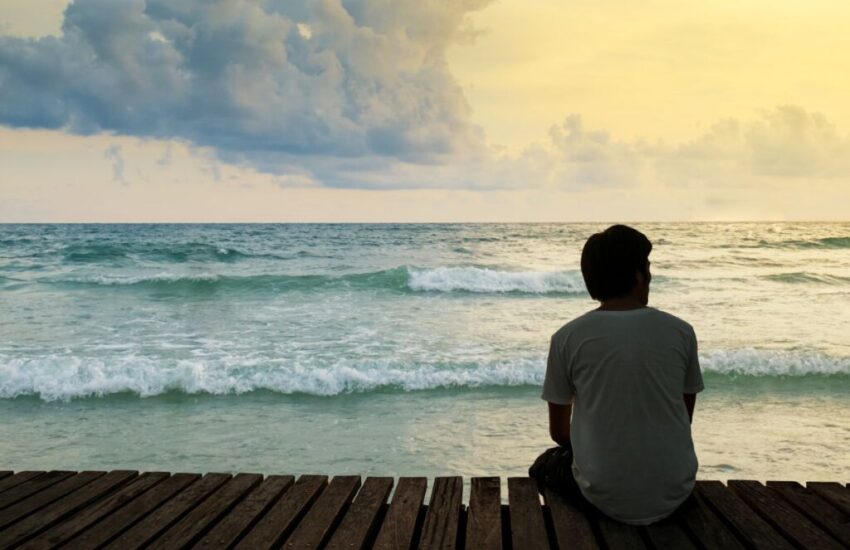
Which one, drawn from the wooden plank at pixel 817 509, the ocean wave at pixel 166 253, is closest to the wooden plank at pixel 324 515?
the wooden plank at pixel 817 509

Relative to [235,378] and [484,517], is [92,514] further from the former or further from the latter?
[235,378]

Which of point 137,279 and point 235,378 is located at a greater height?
point 137,279

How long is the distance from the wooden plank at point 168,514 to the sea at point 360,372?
96.2 inches

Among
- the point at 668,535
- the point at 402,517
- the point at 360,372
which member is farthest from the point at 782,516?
the point at 360,372

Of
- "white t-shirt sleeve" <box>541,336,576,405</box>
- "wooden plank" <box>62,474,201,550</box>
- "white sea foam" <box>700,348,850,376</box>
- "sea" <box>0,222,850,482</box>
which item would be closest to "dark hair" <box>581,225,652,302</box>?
"white t-shirt sleeve" <box>541,336,576,405</box>

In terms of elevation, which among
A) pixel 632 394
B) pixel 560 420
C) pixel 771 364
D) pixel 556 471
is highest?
pixel 632 394

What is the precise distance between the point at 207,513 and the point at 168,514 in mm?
192

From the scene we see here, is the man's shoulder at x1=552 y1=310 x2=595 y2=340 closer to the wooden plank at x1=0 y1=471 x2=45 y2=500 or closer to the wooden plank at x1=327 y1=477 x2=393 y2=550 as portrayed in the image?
the wooden plank at x1=327 y1=477 x2=393 y2=550

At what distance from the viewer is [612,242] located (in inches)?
107

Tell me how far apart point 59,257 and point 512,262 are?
65.9 ft

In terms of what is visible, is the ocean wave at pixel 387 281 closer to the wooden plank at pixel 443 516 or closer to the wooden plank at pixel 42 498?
the wooden plank at pixel 42 498

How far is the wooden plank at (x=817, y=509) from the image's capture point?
9.83ft

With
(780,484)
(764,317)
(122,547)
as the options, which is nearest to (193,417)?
(122,547)

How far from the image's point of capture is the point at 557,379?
2.87m
